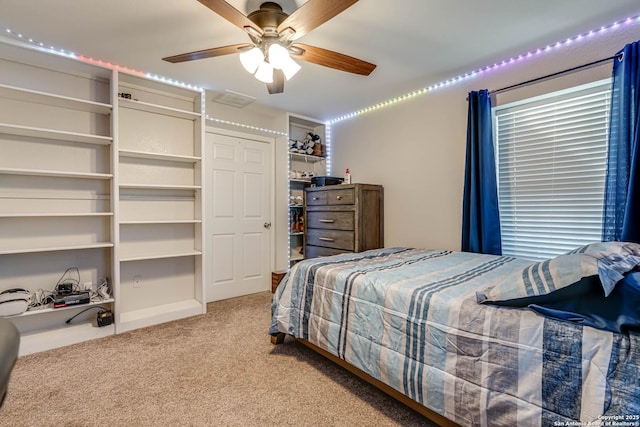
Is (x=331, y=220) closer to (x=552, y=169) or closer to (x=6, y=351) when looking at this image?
(x=552, y=169)

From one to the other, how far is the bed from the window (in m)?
0.94

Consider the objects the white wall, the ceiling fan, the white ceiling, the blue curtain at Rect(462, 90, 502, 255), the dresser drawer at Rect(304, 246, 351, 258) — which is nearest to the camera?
the ceiling fan

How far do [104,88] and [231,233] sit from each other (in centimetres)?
190

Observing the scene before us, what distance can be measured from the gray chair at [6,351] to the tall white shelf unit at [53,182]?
6.73 ft

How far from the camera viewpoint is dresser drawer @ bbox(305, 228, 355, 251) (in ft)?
10.6

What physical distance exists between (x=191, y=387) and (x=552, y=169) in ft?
10.0

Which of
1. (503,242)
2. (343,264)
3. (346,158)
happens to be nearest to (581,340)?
(343,264)

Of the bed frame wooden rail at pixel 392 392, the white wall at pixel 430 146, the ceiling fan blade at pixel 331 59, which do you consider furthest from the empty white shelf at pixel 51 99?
the bed frame wooden rail at pixel 392 392

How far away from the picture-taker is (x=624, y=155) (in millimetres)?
1896

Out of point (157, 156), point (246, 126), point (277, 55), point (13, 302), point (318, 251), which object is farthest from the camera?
point (246, 126)

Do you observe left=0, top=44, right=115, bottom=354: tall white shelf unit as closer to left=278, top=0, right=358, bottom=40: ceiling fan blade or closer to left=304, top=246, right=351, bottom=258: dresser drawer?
left=278, top=0, right=358, bottom=40: ceiling fan blade

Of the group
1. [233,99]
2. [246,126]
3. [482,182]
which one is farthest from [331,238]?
[233,99]

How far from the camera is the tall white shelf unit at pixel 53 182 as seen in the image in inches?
89.2

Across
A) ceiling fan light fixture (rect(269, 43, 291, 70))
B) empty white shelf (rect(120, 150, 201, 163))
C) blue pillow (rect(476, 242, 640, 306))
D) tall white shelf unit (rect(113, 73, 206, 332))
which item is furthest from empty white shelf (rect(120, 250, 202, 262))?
blue pillow (rect(476, 242, 640, 306))
